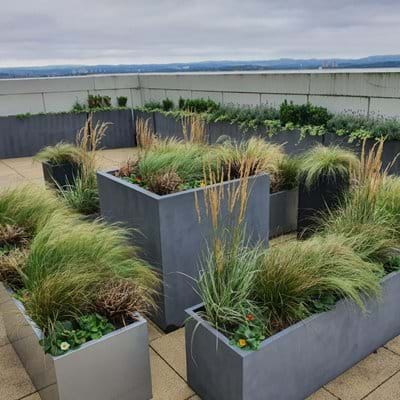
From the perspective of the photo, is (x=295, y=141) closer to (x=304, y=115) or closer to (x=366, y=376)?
(x=304, y=115)

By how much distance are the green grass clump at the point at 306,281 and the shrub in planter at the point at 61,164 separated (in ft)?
12.0

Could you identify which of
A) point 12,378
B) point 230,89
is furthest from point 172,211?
point 230,89

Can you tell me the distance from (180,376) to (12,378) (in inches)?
38.3

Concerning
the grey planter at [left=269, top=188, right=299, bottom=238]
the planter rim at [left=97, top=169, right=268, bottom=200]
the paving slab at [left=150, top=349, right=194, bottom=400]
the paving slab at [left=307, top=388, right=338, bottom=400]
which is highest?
the planter rim at [left=97, top=169, right=268, bottom=200]

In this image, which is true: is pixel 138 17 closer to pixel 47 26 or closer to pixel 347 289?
pixel 47 26

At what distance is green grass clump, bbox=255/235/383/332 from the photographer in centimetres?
212

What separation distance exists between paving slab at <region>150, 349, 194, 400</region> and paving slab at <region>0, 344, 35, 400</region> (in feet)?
2.22

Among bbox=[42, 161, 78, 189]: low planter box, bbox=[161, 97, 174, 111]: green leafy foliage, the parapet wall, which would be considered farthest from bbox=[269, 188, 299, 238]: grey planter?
bbox=[161, 97, 174, 111]: green leafy foliage

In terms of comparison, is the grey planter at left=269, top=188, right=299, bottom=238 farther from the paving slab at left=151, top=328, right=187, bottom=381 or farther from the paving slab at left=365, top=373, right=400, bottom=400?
the paving slab at left=365, top=373, right=400, bottom=400

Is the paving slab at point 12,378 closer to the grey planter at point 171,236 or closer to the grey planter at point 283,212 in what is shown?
the grey planter at point 171,236

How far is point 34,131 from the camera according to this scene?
9.16 metres

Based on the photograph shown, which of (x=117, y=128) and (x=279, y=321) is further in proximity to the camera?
(x=117, y=128)

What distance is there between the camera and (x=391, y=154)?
16.3 feet

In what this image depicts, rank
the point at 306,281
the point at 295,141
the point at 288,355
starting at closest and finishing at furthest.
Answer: the point at 288,355 < the point at 306,281 < the point at 295,141
